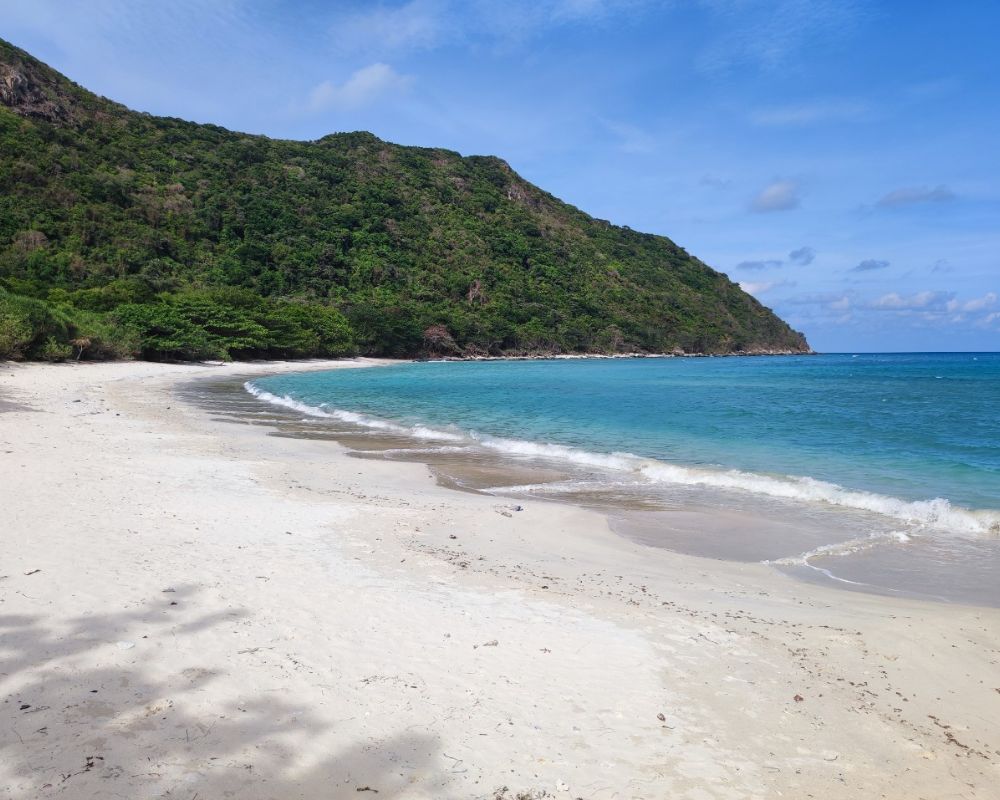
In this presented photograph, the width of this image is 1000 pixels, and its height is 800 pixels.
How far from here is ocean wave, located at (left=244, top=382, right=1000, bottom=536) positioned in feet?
32.2

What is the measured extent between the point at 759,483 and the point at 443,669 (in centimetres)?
954

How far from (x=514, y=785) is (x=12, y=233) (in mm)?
77487

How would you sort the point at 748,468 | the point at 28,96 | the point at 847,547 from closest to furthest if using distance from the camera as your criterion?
the point at 847,547
the point at 748,468
the point at 28,96

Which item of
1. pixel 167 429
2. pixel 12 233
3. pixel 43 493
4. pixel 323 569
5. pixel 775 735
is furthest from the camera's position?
pixel 12 233

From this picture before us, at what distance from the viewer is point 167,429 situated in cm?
1583

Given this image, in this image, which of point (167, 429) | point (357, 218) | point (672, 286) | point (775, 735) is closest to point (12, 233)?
point (357, 218)

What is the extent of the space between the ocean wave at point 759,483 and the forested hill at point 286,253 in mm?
25452

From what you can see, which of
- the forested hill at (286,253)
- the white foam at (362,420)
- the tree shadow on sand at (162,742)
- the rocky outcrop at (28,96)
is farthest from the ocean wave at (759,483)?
the rocky outcrop at (28,96)

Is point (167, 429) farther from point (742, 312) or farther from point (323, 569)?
point (742, 312)

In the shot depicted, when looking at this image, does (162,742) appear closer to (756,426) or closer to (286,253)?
(756,426)

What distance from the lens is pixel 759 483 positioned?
12.2 m

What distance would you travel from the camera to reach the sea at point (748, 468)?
820 centimetres

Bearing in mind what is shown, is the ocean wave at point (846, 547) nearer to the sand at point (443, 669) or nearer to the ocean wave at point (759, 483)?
the sand at point (443, 669)

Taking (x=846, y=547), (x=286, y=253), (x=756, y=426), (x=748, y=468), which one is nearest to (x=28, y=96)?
(x=286, y=253)
